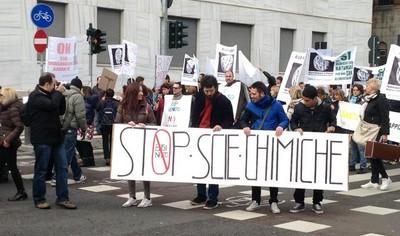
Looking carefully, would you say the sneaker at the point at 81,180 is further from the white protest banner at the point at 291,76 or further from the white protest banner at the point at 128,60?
the white protest banner at the point at 128,60

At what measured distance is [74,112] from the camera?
34.6 ft

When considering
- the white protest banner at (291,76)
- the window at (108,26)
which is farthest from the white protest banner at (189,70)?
the window at (108,26)

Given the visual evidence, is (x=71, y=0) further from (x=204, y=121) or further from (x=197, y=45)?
(x=204, y=121)

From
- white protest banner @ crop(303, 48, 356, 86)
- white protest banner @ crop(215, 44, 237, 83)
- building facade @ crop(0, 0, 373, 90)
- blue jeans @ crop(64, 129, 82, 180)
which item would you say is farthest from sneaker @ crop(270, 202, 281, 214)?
building facade @ crop(0, 0, 373, 90)

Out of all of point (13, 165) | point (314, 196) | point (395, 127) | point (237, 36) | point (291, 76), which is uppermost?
point (237, 36)

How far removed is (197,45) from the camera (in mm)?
31734

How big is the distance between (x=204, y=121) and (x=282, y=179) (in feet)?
4.43

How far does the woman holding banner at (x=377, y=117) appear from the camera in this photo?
34.8ft

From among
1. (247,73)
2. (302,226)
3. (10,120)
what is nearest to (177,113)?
(10,120)

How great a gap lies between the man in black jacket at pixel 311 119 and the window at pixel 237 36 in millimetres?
24171

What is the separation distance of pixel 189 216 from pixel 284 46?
94.8 ft

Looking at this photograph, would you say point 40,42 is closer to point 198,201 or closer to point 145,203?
point 145,203

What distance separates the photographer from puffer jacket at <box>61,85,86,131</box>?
1047 cm

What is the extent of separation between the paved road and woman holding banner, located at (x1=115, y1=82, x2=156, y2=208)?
0.19 meters
